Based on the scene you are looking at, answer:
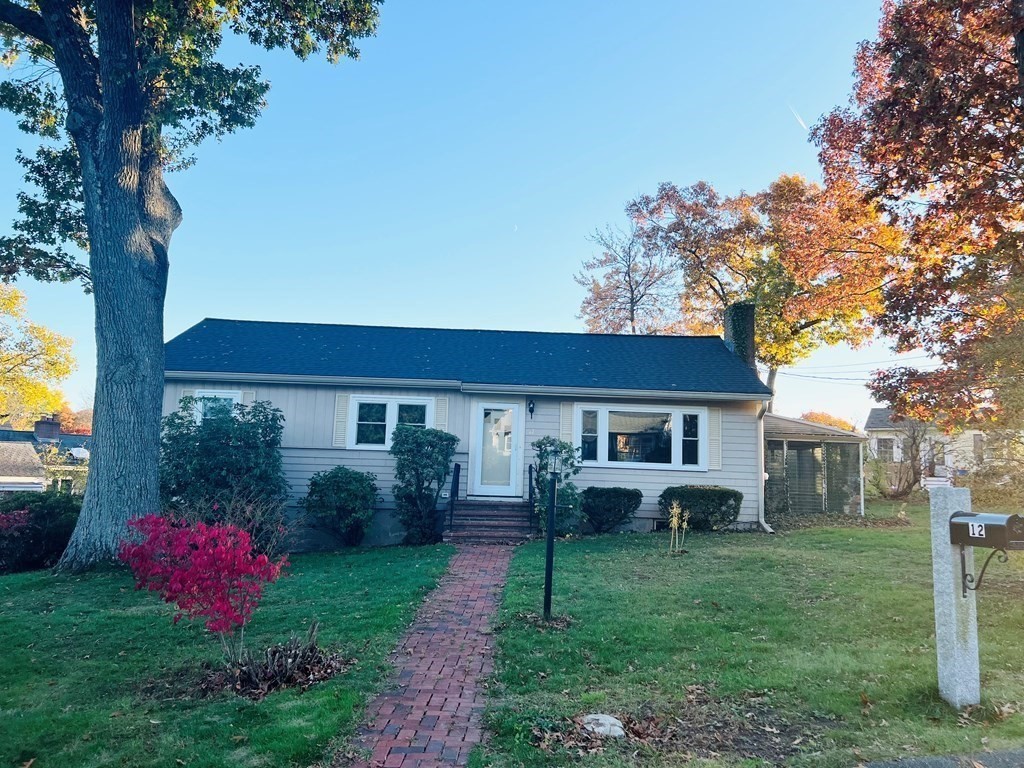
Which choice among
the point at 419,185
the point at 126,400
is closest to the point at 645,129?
the point at 419,185

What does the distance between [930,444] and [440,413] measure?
51.2 feet

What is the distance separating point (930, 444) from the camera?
19188 millimetres

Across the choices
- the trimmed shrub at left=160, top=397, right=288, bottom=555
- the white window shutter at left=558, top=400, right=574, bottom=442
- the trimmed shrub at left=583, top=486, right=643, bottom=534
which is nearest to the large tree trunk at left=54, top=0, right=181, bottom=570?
the trimmed shrub at left=160, top=397, right=288, bottom=555

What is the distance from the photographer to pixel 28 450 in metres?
24.2

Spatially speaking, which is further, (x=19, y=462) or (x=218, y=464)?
(x=19, y=462)

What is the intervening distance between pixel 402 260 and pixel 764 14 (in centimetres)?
1240

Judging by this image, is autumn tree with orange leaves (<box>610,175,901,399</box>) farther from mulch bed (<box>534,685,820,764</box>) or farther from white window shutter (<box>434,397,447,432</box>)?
mulch bed (<box>534,685,820,764</box>)

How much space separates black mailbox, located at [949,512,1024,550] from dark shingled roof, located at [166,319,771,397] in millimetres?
9134

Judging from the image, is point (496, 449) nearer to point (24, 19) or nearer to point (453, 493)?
point (453, 493)

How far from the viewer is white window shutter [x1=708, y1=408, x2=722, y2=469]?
13.3m

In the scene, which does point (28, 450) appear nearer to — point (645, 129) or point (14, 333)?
point (14, 333)

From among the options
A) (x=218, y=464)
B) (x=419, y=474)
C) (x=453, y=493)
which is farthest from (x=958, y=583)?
(x=218, y=464)

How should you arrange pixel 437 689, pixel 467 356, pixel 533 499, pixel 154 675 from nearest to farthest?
pixel 437 689, pixel 154 675, pixel 533 499, pixel 467 356

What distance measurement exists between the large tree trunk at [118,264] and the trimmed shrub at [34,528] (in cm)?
144
